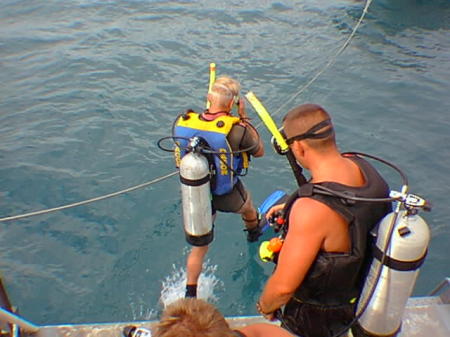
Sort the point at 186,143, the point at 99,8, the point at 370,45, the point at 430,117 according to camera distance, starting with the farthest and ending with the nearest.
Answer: the point at 99,8, the point at 370,45, the point at 430,117, the point at 186,143

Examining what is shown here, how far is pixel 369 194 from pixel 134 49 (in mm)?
8838

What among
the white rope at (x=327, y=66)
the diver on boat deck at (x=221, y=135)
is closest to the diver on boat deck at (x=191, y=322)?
the diver on boat deck at (x=221, y=135)

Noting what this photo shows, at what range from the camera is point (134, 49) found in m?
10.3

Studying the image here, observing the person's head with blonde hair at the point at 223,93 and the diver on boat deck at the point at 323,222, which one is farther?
the person's head with blonde hair at the point at 223,93

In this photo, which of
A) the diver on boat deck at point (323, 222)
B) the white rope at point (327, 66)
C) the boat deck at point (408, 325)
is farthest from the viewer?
the white rope at point (327, 66)

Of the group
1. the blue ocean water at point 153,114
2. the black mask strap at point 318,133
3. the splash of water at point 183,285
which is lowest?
the splash of water at point 183,285

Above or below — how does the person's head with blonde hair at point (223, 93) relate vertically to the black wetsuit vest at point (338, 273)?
above

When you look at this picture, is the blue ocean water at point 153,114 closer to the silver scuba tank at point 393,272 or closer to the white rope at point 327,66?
the white rope at point 327,66

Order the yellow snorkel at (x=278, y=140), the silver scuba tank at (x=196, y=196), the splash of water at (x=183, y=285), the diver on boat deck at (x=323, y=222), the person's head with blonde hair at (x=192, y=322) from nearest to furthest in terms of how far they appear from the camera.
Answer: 1. the person's head with blonde hair at (x=192, y=322)
2. the diver on boat deck at (x=323, y=222)
3. the yellow snorkel at (x=278, y=140)
4. the silver scuba tank at (x=196, y=196)
5. the splash of water at (x=183, y=285)

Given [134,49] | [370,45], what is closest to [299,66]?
[370,45]

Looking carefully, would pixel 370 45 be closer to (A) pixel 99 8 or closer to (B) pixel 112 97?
(B) pixel 112 97

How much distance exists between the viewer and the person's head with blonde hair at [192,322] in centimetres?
171

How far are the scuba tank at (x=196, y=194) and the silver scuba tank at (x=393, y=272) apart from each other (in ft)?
5.64

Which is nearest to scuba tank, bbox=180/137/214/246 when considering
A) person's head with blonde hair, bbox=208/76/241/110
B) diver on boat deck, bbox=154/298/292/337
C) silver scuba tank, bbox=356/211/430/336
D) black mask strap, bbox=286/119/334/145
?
person's head with blonde hair, bbox=208/76/241/110
